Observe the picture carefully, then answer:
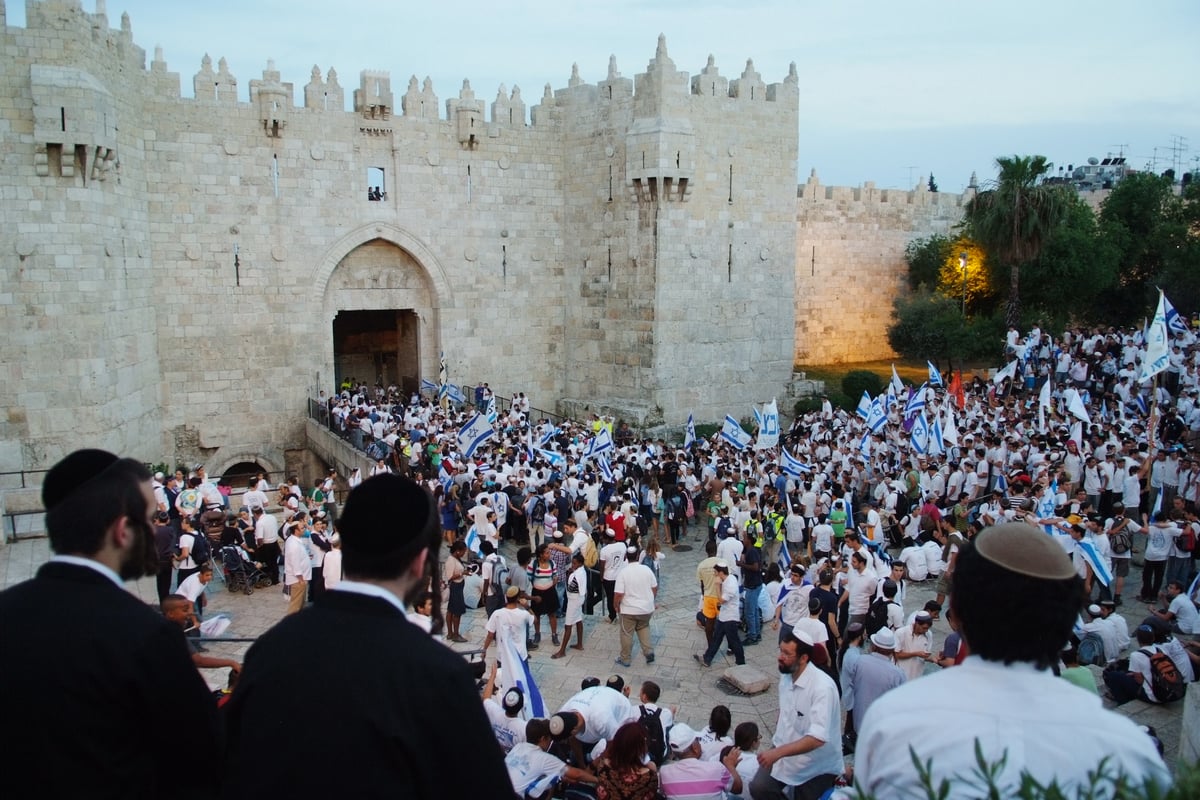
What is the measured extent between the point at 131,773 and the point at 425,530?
813 millimetres

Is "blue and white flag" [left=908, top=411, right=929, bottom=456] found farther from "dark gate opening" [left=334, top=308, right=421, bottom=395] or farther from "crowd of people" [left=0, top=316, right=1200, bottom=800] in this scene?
"dark gate opening" [left=334, top=308, right=421, bottom=395]

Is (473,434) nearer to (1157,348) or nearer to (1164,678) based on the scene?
(1164,678)

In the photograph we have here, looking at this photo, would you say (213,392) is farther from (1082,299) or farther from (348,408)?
(1082,299)

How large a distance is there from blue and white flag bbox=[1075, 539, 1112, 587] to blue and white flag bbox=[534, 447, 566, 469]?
7.99 m

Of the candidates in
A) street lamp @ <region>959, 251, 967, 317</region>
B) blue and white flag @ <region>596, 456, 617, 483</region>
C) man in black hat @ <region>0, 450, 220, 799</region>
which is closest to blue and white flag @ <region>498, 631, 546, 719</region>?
man in black hat @ <region>0, 450, 220, 799</region>

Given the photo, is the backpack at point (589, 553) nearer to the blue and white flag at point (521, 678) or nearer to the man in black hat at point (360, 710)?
the blue and white flag at point (521, 678)

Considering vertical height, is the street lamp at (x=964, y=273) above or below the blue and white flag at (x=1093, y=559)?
Answer: above

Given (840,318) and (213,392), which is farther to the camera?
(840,318)

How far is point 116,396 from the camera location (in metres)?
17.3

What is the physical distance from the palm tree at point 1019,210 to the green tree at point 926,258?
615 cm

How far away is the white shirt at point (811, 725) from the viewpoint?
5316 mm

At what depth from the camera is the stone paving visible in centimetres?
867

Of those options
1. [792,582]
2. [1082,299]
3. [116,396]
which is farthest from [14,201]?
[1082,299]

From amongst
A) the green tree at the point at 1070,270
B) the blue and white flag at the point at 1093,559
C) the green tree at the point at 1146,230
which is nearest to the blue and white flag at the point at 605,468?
the blue and white flag at the point at 1093,559
